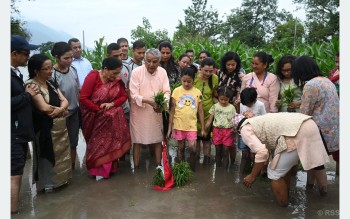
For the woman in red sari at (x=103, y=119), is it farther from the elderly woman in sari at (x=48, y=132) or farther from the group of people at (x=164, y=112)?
the elderly woman in sari at (x=48, y=132)

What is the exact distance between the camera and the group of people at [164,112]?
3.39m

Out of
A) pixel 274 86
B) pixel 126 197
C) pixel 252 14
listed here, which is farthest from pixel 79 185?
pixel 252 14

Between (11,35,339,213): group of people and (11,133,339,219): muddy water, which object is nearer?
(11,35,339,213): group of people

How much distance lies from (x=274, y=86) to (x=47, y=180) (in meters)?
3.22

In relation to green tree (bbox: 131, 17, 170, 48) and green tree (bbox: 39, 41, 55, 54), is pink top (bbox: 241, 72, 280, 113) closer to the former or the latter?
green tree (bbox: 39, 41, 55, 54)

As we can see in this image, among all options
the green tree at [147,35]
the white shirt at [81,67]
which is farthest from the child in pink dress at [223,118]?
the green tree at [147,35]

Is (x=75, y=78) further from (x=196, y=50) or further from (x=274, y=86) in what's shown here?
(x=196, y=50)

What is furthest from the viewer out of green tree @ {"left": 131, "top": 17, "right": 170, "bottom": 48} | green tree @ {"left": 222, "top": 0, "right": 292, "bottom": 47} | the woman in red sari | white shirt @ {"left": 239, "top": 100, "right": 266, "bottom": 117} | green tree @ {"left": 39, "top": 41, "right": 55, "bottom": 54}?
green tree @ {"left": 222, "top": 0, "right": 292, "bottom": 47}

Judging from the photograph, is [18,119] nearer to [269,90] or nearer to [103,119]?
[103,119]

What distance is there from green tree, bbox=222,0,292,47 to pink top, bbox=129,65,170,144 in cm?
3770

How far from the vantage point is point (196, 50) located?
905 centimetres

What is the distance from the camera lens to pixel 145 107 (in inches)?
186

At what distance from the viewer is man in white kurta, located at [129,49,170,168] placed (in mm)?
4586

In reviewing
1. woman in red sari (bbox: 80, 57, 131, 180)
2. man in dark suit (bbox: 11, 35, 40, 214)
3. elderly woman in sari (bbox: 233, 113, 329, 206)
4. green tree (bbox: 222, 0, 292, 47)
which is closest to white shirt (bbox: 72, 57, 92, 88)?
woman in red sari (bbox: 80, 57, 131, 180)
